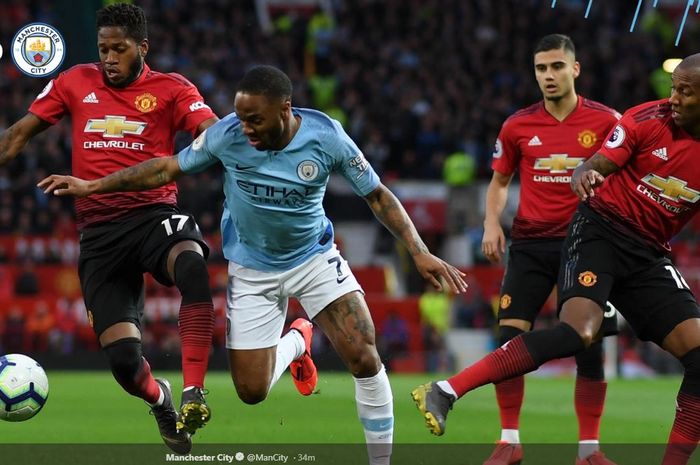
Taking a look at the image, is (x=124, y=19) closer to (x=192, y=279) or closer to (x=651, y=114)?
(x=192, y=279)

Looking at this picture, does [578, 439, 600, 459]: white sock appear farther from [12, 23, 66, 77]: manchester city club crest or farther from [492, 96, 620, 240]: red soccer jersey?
[12, 23, 66, 77]: manchester city club crest

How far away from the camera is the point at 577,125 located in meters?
8.46

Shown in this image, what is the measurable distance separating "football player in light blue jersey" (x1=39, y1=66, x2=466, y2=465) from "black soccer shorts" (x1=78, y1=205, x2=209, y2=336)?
1.39ft

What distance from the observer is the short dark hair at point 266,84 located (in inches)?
261

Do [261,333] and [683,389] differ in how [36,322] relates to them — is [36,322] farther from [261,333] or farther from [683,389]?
[683,389]

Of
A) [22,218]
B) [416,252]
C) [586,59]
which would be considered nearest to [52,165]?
[22,218]

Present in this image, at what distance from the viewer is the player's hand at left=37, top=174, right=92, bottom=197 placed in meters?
6.68

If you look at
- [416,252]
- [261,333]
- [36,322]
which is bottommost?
[36,322]

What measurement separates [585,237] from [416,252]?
108 centimetres

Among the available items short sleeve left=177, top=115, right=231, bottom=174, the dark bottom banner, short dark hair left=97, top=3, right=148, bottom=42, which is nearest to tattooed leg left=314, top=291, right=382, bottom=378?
the dark bottom banner

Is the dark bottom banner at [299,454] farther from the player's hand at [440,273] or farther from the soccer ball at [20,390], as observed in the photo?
the player's hand at [440,273]

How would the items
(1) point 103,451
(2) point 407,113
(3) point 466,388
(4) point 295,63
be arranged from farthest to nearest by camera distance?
(4) point 295,63, (2) point 407,113, (1) point 103,451, (3) point 466,388

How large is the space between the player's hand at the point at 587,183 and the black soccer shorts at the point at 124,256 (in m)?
2.32

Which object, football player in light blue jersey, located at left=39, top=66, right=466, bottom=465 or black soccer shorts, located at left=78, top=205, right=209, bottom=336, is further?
black soccer shorts, located at left=78, top=205, right=209, bottom=336
